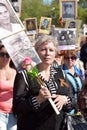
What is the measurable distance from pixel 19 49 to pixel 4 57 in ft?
3.87

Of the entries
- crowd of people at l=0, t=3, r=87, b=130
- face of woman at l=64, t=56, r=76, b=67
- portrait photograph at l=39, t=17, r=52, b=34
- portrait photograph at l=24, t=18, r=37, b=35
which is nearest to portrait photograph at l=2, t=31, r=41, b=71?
crowd of people at l=0, t=3, r=87, b=130

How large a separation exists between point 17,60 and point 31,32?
8.36m

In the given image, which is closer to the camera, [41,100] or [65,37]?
[41,100]

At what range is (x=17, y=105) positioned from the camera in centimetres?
418

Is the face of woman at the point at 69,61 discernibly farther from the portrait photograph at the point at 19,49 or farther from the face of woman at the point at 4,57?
the portrait photograph at the point at 19,49

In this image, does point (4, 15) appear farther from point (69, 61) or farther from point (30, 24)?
point (30, 24)

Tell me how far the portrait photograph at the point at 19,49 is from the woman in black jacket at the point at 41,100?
166mm

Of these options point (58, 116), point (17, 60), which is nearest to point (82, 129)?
point (58, 116)

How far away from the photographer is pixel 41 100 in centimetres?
410

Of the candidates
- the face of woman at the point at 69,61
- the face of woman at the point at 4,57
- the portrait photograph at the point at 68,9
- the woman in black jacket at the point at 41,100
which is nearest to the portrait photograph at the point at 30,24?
the portrait photograph at the point at 68,9

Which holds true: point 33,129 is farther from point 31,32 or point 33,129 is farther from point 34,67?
point 31,32

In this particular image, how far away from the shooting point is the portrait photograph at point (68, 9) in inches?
431

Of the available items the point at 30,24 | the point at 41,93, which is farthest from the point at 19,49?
the point at 30,24

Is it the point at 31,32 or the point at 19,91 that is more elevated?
the point at 19,91
